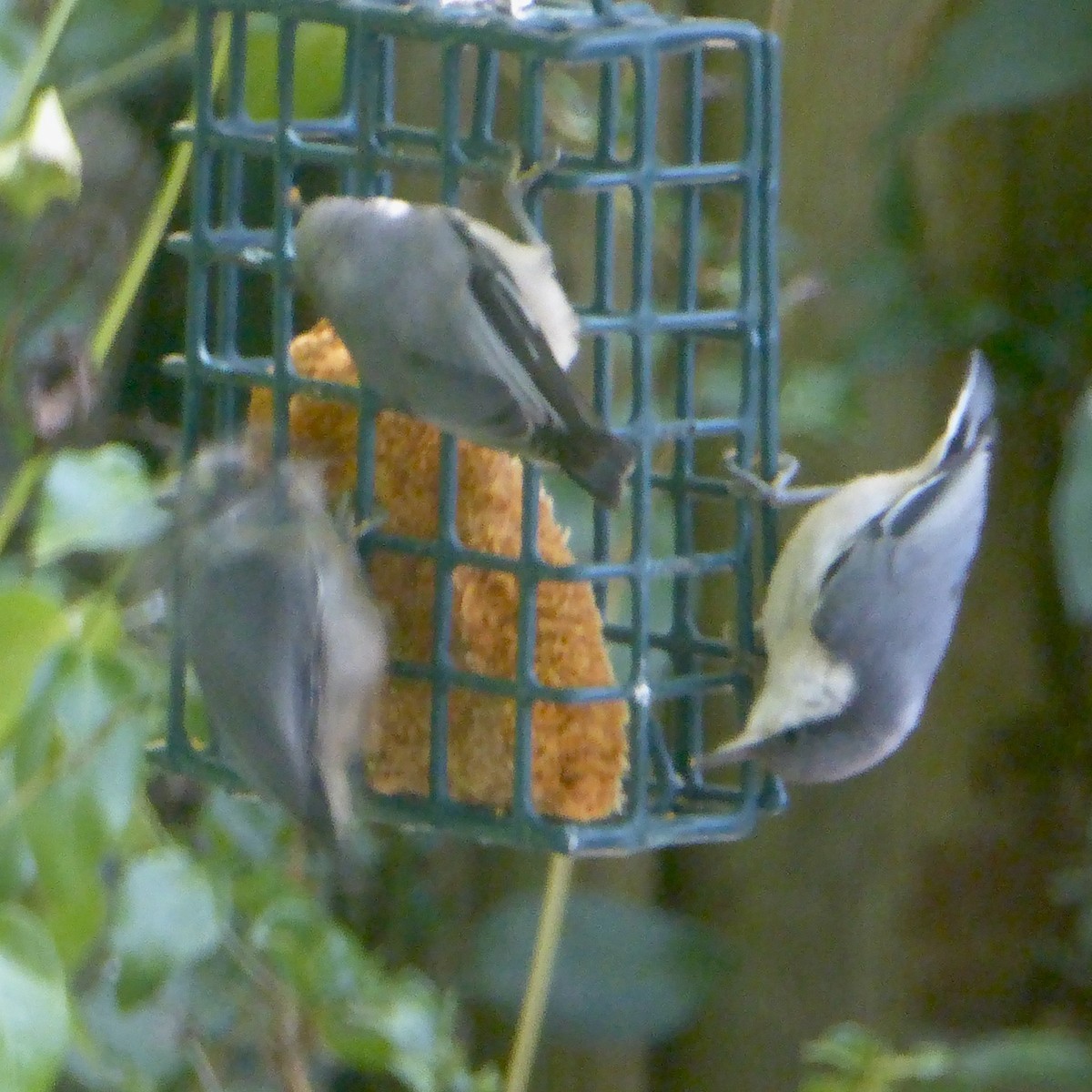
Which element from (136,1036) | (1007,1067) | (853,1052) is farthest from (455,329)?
(136,1036)

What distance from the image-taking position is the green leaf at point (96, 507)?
193 centimetres

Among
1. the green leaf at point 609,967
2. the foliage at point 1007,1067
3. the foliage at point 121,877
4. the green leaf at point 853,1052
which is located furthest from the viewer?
the green leaf at point 609,967

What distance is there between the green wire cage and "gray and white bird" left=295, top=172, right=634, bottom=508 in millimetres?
89

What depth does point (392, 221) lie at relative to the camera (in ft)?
5.57

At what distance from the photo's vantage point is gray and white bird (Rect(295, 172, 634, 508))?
5.41ft

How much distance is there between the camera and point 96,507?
1.95 meters

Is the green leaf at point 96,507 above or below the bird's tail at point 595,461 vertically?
below

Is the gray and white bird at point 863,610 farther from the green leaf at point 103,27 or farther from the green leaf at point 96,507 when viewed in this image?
the green leaf at point 103,27

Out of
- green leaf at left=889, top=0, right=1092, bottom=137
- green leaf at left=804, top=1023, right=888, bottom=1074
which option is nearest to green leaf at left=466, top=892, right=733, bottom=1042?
green leaf at left=804, top=1023, right=888, bottom=1074

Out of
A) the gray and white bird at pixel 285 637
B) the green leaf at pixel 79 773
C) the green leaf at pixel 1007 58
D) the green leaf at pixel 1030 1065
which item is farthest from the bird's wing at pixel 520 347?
the green leaf at pixel 1030 1065

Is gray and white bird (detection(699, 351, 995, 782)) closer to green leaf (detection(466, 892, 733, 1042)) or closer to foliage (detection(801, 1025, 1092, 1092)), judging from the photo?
foliage (detection(801, 1025, 1092, 1092))

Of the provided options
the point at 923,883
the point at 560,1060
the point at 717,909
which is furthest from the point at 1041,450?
the point at 560,1060

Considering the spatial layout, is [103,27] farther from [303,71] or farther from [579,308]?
[579,308]

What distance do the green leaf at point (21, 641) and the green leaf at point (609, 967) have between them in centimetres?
102
